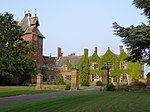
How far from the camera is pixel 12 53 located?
2052 inches

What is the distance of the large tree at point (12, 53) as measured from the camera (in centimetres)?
5072

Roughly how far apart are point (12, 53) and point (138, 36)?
112 feet

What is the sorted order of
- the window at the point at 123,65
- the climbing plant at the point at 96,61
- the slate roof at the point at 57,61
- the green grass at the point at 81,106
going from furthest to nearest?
1. the slate roof at the point at 57,61
2. the climbing plant at the point at 96,61
3. the window at the point at 123,65
4. the green grass at the point at 81,106

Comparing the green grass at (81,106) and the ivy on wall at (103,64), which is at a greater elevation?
the ivy on wall at (103,64)

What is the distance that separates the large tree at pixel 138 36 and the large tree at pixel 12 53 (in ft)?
98.5

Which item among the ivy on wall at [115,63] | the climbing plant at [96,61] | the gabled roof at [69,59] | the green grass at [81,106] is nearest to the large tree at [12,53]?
the ivy on wall at [115,63]

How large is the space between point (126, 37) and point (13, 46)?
35.8m

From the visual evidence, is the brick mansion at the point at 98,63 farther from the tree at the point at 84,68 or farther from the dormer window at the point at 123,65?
the tree at the point at 84,68

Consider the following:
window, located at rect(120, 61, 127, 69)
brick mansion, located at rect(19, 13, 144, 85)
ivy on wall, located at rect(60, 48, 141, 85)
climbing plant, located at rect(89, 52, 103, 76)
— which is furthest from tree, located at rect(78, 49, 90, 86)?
window, located at rect(120, 61, 127, 69)

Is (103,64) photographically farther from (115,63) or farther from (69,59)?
(69,59)

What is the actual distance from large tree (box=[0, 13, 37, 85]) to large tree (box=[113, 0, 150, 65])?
98.5 ft

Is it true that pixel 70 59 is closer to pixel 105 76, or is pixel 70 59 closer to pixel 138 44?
pixel 105 76

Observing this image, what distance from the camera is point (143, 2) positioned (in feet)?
79.7

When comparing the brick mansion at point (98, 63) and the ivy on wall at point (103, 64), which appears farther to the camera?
the ivy on wall at point (103, 64)
